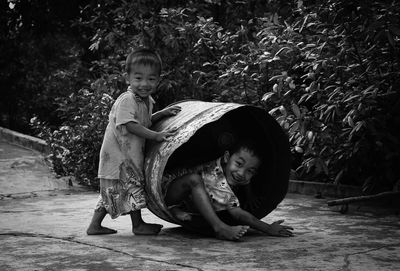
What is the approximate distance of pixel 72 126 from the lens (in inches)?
345

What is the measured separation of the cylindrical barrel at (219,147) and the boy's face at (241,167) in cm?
27

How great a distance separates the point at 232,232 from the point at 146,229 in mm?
606

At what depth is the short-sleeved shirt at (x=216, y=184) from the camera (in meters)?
4.79

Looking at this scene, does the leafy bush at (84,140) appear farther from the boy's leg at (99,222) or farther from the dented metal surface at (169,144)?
the dented metal surface at (169,144)

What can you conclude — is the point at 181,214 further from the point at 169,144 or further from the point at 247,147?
the point at 247,147

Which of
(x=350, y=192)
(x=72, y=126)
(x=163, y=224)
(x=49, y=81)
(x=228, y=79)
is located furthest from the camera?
(x=49, y=81)

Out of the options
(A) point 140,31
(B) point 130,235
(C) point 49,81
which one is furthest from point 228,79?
(C) point 49,81

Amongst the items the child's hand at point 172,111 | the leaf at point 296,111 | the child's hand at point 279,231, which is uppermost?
→ the leaf at point 296,111

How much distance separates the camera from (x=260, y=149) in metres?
5.29

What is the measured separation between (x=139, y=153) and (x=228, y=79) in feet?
7.82

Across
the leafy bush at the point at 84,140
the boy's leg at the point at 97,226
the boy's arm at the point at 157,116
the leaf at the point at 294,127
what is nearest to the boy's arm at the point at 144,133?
the boy's arm at the point at 157,116

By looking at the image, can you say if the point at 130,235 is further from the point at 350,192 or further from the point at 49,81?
the point at 49,81

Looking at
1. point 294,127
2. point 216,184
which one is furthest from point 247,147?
point 294,127

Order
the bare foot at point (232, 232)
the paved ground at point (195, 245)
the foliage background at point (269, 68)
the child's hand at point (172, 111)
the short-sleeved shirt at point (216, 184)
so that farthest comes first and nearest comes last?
the foliage background at point (269, 68) < the child's hand at point (172, 111) < the short-sleeved shirt at point (216, 184) < the bare foot at point (232, 232) < the paved ground at point (195, 245)
